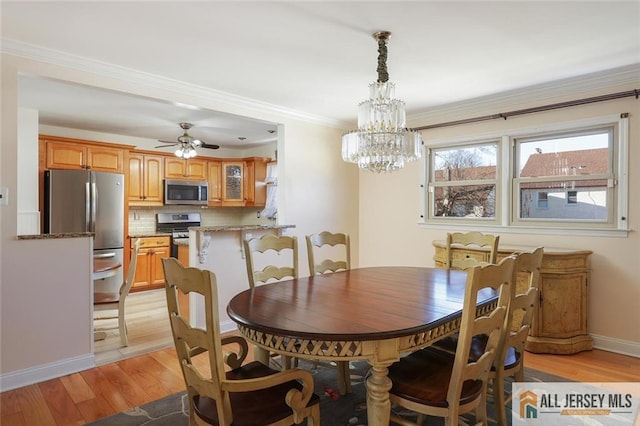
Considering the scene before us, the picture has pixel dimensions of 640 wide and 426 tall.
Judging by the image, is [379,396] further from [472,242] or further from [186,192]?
[186,192]

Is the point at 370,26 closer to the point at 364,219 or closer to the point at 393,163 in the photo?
the point at 393,163

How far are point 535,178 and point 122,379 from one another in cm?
406

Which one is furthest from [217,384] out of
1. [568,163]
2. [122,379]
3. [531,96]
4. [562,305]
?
[531,96]

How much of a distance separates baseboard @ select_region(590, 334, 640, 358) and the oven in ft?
A: 17.6

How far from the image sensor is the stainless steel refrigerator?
14.8 ft

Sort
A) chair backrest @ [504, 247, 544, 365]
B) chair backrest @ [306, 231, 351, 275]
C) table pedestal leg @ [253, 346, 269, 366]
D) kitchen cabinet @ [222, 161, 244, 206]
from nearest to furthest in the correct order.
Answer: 1. chair backrest @ [504, 247, 544, 365]
2. table pedestal leg @ [253, 346, 269, 366]
3. chair backrest @ [306, 231, 351, 275]
4. kitchen cabinet @ [222, 161, 244, 206]

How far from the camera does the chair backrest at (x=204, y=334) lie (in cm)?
127

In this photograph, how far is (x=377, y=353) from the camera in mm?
1460

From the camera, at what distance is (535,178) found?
362cm

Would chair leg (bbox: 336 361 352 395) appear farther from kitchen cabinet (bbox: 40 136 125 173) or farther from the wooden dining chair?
kitchen cabinet (bbox: 40 136 125 173)

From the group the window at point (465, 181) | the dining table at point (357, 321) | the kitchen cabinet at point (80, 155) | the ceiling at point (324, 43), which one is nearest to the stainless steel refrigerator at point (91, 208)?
the kitchen cabinet at point (80, 155)

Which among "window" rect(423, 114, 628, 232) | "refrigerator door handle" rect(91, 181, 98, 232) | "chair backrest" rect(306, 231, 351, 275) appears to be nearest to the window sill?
"window" rect(423, 114, 628, 232)

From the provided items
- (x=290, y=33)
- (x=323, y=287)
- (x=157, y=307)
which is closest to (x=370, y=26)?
(x=290, y=33)

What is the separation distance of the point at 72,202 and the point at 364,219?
3.81 m
